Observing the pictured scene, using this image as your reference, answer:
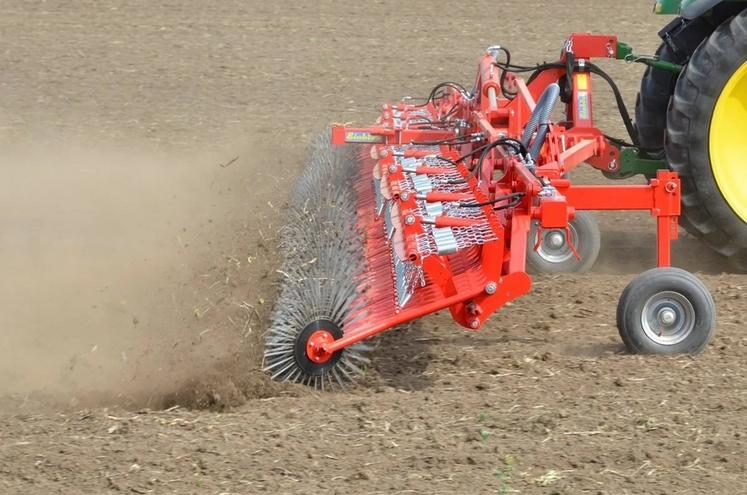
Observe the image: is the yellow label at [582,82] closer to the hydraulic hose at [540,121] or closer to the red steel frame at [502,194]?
the red steel frame at [502,194]

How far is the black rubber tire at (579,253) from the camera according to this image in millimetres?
6527

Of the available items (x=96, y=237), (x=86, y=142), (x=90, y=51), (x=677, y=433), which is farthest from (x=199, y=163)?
(x=677, y=433)

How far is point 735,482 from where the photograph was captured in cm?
386

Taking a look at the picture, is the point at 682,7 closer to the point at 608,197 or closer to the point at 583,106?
the point at 583,106

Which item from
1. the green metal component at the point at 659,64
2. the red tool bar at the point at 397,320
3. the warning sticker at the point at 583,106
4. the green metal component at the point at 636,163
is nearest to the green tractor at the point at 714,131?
the green metal component at the point at 659,64

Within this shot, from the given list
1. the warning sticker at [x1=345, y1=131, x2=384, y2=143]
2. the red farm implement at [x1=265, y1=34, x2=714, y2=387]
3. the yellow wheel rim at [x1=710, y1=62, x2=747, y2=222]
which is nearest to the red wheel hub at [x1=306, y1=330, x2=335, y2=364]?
the red farm implement at [x1=265, y1=34, x2=714, y2=387]

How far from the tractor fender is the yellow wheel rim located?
1.20 ft

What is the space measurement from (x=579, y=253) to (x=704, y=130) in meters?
0.97

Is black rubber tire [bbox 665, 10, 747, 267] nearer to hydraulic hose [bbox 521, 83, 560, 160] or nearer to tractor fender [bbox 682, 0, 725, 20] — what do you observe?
tractor fender [bbox 682, 0, 725, 20]

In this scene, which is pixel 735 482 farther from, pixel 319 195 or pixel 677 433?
pixel 319 195

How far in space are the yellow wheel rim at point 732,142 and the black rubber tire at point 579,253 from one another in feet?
2.54

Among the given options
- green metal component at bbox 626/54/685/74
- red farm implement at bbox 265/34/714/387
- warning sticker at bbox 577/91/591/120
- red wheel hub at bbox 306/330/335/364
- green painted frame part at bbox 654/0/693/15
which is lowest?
red wheel hub at bbox 306/330/335/364

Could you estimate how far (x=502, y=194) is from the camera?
5.06 metres

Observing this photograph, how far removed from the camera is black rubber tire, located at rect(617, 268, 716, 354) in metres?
4.93
